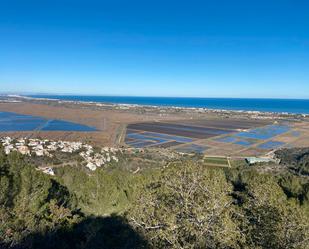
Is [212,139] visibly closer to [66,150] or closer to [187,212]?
[66,150]

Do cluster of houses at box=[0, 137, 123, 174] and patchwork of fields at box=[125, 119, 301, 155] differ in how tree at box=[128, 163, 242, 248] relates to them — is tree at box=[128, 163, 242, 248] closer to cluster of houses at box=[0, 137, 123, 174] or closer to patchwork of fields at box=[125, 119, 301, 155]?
cluster of houses at box=[0, 137, 123, 174]

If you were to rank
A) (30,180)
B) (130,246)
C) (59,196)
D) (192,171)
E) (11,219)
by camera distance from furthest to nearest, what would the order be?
(59,196), (30,180), (130,246), (11,219), (192,171)

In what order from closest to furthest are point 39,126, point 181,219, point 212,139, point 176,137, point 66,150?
1. point 181,219
2. point 66,150
3. point 212,139
4. point 176,137
5. point 39,126

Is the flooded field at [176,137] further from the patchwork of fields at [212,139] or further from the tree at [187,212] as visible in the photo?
the tree at [187,212]

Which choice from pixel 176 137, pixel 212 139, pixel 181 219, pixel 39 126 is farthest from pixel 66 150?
pixel 39 126

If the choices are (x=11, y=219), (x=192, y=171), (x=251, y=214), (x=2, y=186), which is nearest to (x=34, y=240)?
(x=11, y=219)

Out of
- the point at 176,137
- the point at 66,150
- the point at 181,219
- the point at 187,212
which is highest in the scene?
the point at 187,212

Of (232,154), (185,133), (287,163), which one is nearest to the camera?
(287,163)

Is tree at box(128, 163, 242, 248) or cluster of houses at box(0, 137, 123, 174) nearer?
tree at box(128, 163, 242, 248)

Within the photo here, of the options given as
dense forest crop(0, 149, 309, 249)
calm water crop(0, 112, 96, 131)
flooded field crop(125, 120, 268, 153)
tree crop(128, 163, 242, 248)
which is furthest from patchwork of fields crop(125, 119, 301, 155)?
tree crop(128, 163, 242, 248)

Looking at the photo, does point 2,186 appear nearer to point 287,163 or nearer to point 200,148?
point 287,163

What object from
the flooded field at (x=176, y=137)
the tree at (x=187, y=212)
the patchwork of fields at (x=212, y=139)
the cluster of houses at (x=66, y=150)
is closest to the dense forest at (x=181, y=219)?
the tree at (x=187, y=212)
